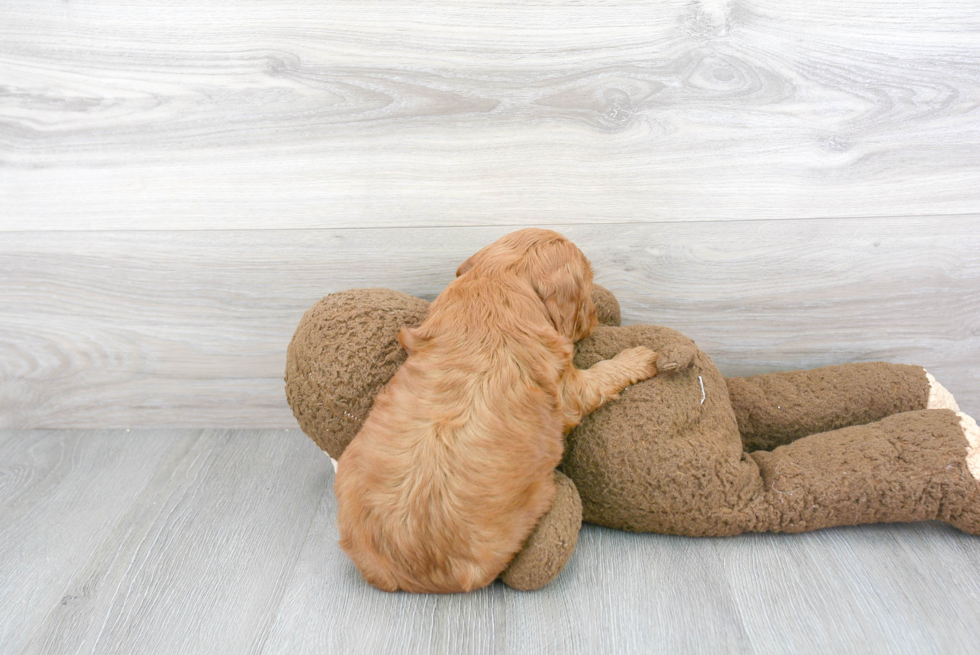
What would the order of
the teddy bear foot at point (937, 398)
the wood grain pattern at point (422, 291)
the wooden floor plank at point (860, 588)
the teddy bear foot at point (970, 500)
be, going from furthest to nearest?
the wood grain pattern at point (422, 291)
the teddy bear foot at point (937, 398)
the teddy bear foot at point (970, 500)
the wooden floor plank at point (860, 588)

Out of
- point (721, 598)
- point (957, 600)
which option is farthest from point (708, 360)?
point (957, 600)

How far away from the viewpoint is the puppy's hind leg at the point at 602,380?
1.18 meters

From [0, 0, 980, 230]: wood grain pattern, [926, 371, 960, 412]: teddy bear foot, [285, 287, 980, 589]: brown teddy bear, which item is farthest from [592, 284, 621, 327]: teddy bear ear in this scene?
[926, 371, 960, 412]: teddy bear foot

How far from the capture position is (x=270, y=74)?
57.4 inches

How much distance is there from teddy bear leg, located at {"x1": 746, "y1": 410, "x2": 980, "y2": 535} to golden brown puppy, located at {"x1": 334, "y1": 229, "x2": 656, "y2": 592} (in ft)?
1.29

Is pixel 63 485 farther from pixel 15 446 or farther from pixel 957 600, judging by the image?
pixel 957 600

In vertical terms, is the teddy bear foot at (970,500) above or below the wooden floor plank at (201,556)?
above

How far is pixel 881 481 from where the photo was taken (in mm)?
1190

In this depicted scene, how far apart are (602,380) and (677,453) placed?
0.19 meters

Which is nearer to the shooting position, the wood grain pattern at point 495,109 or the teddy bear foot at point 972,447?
the teddy bear foot at point 972,447

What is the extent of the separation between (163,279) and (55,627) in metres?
0.79

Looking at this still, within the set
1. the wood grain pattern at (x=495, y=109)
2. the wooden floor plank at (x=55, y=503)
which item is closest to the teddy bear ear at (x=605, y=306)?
the wood grain pattern at (x=495, y=109)

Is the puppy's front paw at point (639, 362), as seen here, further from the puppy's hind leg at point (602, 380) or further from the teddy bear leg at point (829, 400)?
the teddy bear leg at point (829, 400)

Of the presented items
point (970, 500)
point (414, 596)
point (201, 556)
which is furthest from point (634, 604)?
point (201, 556)
